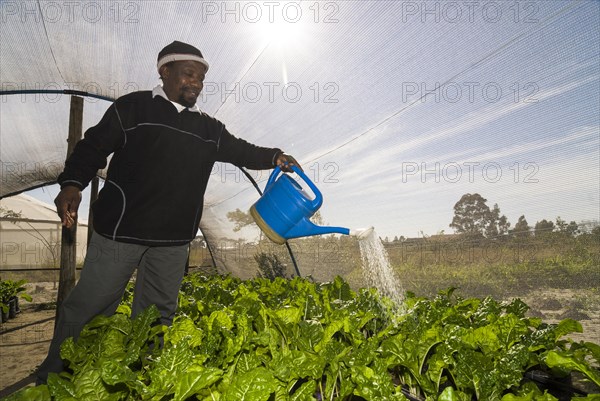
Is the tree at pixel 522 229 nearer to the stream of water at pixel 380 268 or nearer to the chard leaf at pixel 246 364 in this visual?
the stream of water at pixel 380 268

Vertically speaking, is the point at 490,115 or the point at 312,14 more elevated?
the point at 312,14

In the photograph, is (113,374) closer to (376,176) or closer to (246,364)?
(246,364)

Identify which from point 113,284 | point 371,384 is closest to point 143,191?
point 113,284

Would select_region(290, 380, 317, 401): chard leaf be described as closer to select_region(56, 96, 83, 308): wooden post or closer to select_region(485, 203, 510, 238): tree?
select_region(485, 203, 510, 238): tree

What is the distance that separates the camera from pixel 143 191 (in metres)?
1.99

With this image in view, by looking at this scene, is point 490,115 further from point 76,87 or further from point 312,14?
point 76,87

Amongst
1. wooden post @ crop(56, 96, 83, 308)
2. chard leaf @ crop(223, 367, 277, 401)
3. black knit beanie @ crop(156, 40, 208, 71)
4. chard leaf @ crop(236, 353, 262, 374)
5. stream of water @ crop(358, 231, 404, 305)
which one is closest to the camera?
chard leaf @ crop(223, 367, 277, 401)

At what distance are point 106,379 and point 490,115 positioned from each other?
7.04 ft

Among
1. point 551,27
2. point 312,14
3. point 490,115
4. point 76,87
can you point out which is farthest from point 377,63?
point 76,87

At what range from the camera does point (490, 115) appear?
199 centimetres

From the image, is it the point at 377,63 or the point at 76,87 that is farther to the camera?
the point at 76,87

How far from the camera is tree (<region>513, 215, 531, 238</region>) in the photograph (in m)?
1.98

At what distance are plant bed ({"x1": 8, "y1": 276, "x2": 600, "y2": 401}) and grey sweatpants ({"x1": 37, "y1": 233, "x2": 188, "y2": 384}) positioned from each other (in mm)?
123

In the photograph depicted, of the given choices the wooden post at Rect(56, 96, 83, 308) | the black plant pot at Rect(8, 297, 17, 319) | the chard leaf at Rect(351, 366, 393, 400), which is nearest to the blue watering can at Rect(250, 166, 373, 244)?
the chard leaf at Rect(351, 366, 393, 400)
